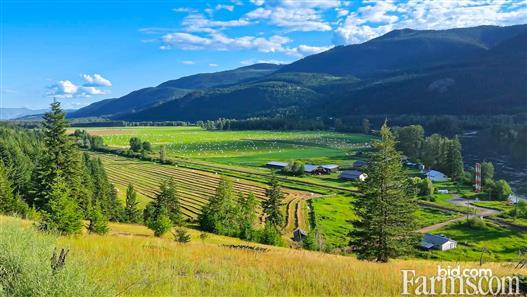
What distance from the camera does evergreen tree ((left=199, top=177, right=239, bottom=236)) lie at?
2073 inches

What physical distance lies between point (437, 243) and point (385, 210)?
32821mm

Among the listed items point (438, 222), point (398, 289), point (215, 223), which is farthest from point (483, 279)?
point (438, 222)

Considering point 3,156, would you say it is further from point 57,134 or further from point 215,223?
point 215,223

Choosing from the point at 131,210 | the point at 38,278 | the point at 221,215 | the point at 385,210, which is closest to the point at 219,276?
the point at 38,278

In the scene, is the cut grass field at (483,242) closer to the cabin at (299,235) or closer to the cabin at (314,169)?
the cabin at (299,235)

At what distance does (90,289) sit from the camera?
18.6 feet

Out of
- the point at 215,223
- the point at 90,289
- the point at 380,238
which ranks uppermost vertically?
the point at 90,289

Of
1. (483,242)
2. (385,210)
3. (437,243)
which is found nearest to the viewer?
(385,210)

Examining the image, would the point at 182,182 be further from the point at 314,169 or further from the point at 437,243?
the point at 437,243

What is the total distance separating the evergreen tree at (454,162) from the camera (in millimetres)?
106938

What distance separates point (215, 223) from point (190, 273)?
44579mm

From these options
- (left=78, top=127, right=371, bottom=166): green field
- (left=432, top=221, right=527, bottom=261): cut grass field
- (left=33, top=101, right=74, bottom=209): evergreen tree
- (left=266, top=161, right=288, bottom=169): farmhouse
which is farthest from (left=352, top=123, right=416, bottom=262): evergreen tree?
Result: (left=78, top=127, right=371, bottom=166): green field

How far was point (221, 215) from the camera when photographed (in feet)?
183

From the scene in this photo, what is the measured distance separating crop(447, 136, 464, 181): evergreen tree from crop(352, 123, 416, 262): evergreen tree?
297ft
